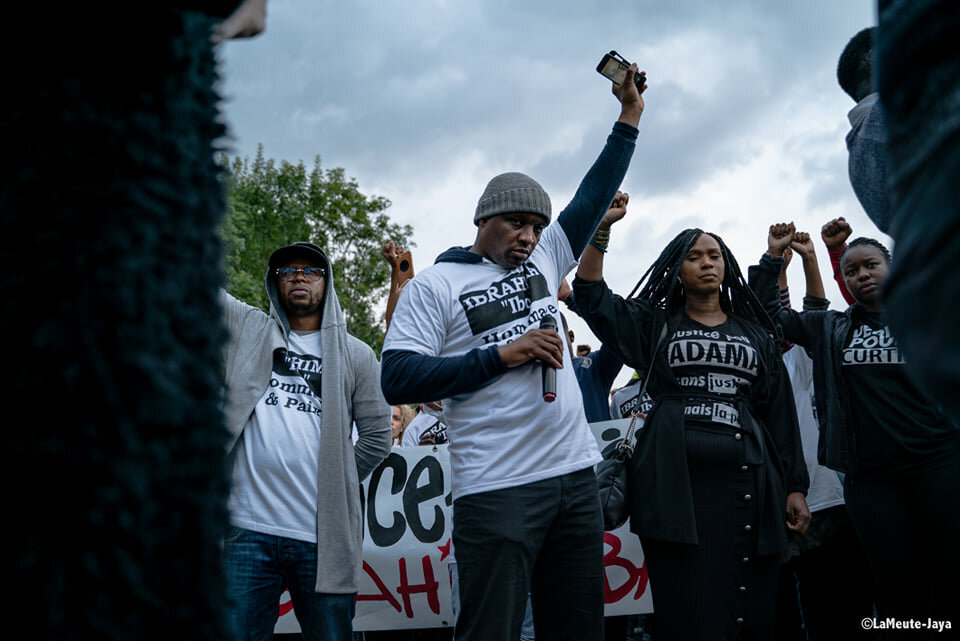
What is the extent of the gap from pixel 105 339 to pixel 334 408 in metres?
3.01

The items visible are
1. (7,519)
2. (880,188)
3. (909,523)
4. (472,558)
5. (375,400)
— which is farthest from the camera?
(375,400)

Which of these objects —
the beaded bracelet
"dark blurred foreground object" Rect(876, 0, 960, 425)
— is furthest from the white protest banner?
"dark blurred foreground object" Rect(876, 0, 960, 425)

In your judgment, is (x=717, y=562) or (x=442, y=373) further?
(x=717, y=562)

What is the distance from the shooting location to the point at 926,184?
89 cm

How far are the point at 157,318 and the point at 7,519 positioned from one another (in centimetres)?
23

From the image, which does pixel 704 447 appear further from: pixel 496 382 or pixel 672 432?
pixel 496 382

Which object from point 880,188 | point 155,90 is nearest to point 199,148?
point 155,90

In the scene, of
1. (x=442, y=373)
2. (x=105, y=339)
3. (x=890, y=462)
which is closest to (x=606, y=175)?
(x=442, y=373)

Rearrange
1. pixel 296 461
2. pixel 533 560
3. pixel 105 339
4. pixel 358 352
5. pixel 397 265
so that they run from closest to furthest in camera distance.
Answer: pixel 105 339, pixel 533 560, pixel 296 461, pixel 358 352, pixel 397 265

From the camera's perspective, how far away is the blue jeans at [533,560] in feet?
9.35

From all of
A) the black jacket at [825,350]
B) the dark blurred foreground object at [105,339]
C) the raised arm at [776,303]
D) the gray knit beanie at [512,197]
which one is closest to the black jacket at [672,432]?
the black jacket at [825,350]

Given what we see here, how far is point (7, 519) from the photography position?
768mm

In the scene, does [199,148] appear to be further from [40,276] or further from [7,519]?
[7,519]

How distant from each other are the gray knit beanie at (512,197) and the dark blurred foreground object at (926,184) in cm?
245
